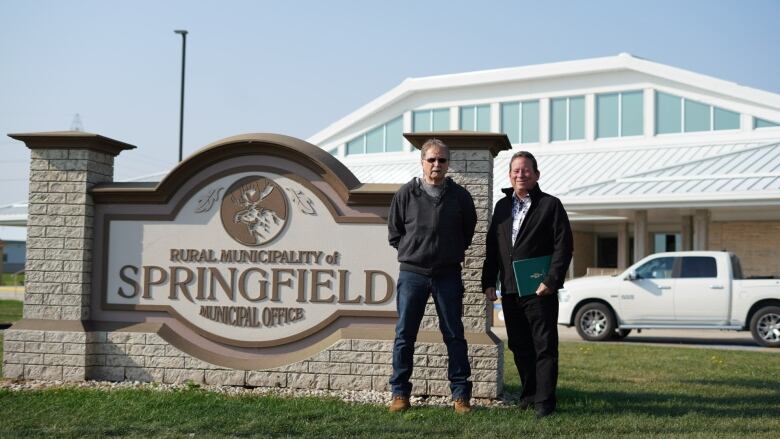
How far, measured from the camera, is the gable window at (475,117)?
4006cm

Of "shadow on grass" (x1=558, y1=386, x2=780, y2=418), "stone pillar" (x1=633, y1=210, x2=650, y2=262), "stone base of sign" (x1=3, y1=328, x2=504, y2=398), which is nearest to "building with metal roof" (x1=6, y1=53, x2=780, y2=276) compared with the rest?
"stone pillar" (x1=633, y1=210, x2=650, y2=262)

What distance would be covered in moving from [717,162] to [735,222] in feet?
19.0

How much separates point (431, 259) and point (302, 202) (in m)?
2.02

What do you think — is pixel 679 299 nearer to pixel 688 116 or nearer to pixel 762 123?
pixel 762 123

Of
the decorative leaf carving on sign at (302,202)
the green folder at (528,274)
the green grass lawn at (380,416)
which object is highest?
the decorative leaf carving on sign at (302,202)

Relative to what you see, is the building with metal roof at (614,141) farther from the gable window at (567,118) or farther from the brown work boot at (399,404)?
the brown work boot at (399,404)

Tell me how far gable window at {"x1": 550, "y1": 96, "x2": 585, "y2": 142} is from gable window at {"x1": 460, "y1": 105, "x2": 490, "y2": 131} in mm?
3192

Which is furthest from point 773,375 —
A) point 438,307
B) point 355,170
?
point 355,170

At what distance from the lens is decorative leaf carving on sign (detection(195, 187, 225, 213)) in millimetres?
8883

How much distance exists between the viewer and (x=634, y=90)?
1426 inches

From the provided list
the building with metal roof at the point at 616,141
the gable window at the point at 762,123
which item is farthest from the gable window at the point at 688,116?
the gable window at the point at 762,123

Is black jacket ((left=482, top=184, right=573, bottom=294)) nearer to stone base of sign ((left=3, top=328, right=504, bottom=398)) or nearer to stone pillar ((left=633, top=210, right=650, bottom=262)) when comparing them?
stone base of sign ((left=3, top=328, right=504, bottom=398))

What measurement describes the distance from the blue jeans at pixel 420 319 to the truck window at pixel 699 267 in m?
10.2

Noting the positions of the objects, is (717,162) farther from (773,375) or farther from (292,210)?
(292,210)
